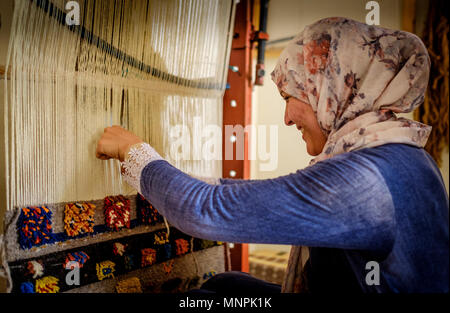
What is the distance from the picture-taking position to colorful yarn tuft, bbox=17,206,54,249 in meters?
0.76

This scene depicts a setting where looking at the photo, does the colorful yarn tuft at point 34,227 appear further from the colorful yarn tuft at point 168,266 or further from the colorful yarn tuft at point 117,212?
the colorful yarn tuft at point 168,266

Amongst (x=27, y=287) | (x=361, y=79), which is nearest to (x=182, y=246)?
(x=27, y=287)

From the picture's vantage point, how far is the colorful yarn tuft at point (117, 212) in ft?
3.12

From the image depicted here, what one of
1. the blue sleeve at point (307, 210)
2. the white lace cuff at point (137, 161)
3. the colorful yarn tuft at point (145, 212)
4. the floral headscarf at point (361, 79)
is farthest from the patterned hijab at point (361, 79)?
the colorful yarn tuft at point (145, 212)

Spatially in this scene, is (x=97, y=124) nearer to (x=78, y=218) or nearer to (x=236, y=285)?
(x=78, y=218)

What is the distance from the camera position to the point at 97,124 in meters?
0.92

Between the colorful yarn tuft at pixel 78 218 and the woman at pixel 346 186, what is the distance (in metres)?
0.16

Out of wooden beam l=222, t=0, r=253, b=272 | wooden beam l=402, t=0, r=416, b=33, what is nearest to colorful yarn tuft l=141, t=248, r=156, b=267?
wooden beam l=222, t=0, r=253, b=272

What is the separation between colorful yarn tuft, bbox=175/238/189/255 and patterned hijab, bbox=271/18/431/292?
61 cm

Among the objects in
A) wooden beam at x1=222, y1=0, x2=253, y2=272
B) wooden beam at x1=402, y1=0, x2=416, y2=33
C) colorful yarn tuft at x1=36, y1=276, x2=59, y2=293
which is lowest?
colorful yarn tuft at x1=36, y1=276, x2=59, y2=293

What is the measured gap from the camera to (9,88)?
748 millimetres

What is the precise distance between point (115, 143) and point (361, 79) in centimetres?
63

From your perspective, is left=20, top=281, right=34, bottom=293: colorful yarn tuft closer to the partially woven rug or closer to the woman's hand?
the partially woven rug
